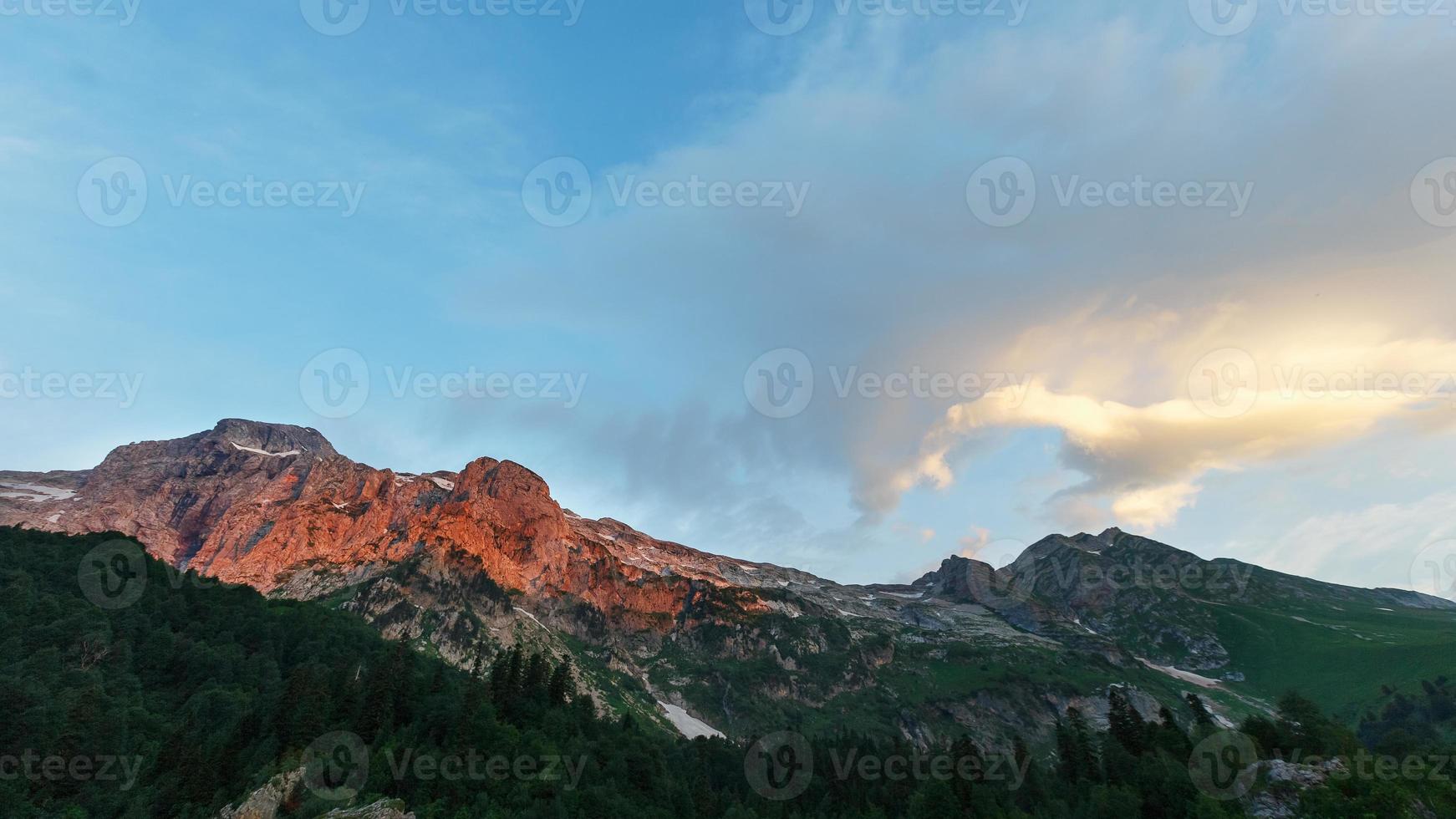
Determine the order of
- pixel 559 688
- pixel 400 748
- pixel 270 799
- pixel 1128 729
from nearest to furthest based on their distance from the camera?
1. pixel 270 799
2. pixel 400 748
3. pixel 1128 729
4. pixel 559 688

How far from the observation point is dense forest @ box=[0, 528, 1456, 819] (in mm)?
88812

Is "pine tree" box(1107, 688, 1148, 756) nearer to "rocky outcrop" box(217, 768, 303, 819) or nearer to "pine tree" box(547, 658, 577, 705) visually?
"pine tree" box(547, 658, 577, 705)

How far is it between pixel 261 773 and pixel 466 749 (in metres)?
25.8

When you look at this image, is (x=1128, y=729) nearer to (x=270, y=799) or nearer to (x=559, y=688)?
(x=559, y=688)

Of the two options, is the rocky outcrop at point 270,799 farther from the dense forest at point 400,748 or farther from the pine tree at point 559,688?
the pine tree at point 559,688

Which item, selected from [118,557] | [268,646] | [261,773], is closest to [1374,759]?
[261,773]

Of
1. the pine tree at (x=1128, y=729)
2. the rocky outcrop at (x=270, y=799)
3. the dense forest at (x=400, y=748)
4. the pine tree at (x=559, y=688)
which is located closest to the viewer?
the rocky outcrop at (x=270, y=799)

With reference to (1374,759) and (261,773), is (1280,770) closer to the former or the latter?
(1374,759)

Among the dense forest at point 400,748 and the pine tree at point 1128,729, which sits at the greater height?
the pine tree at point 1128,729

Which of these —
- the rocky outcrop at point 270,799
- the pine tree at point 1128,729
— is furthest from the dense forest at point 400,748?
the rocky outcrop at point 270,799

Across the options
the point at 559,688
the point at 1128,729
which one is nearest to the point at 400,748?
the point at 559,688

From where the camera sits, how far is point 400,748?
319 ft

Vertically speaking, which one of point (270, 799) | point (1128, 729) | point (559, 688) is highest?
point (1128, 729)

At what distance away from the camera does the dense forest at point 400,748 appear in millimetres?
88812
